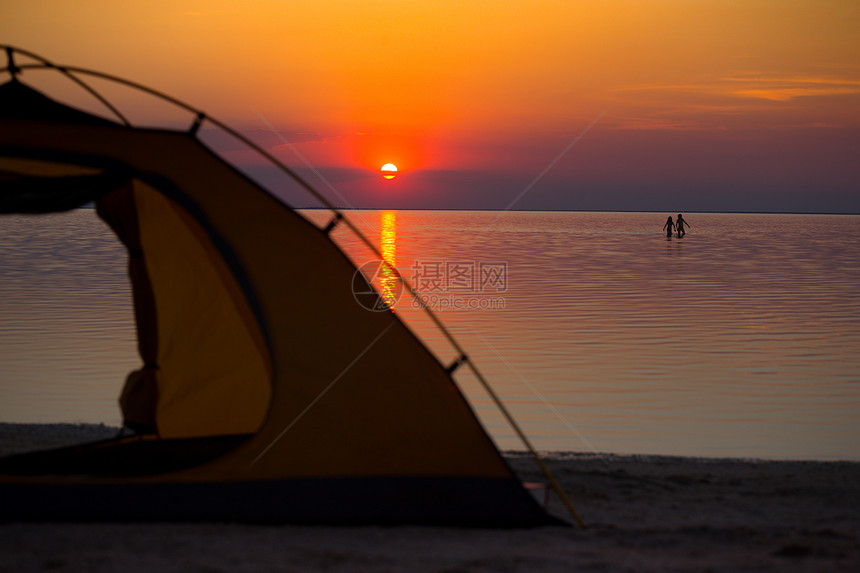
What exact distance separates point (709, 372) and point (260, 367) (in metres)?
6.17

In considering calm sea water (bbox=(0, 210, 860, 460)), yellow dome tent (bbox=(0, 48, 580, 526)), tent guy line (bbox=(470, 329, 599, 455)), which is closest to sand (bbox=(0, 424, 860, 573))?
yellow dome tent (bbox=(0, 48, 580, 526))

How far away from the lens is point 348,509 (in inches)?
183

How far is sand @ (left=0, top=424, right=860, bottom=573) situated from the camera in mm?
3979

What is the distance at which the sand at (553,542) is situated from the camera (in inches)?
157

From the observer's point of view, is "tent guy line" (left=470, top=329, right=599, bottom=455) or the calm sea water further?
the calm sea water

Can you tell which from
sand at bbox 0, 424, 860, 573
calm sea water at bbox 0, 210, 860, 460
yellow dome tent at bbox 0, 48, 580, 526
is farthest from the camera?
calm sea water at bbox 0, 210, 860, 460

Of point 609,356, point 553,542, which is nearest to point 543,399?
point 609,356

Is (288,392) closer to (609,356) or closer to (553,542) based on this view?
(553,542)

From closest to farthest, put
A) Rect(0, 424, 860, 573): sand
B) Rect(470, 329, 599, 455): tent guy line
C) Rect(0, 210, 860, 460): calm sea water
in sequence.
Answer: Rect(0, 424, 860, 573): sand
Rect(470, 329, 599, 455): tent guy line
Rect(0, 210, 860, 460): calm sea water

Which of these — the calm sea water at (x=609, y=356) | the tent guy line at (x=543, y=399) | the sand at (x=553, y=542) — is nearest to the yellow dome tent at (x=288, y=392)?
the sand at (x=553, y=542)

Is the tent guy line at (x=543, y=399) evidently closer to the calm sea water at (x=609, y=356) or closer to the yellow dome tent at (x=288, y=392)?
the calm sea water at (x=609, y=356)

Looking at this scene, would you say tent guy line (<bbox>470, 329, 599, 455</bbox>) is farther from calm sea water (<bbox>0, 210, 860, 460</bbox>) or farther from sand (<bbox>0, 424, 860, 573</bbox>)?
sand (<bbox>0, 424, 860, 573</bbox>)

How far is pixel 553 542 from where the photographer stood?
443 cm

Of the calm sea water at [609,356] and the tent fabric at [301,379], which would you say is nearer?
the tent fabric at [301,379]
